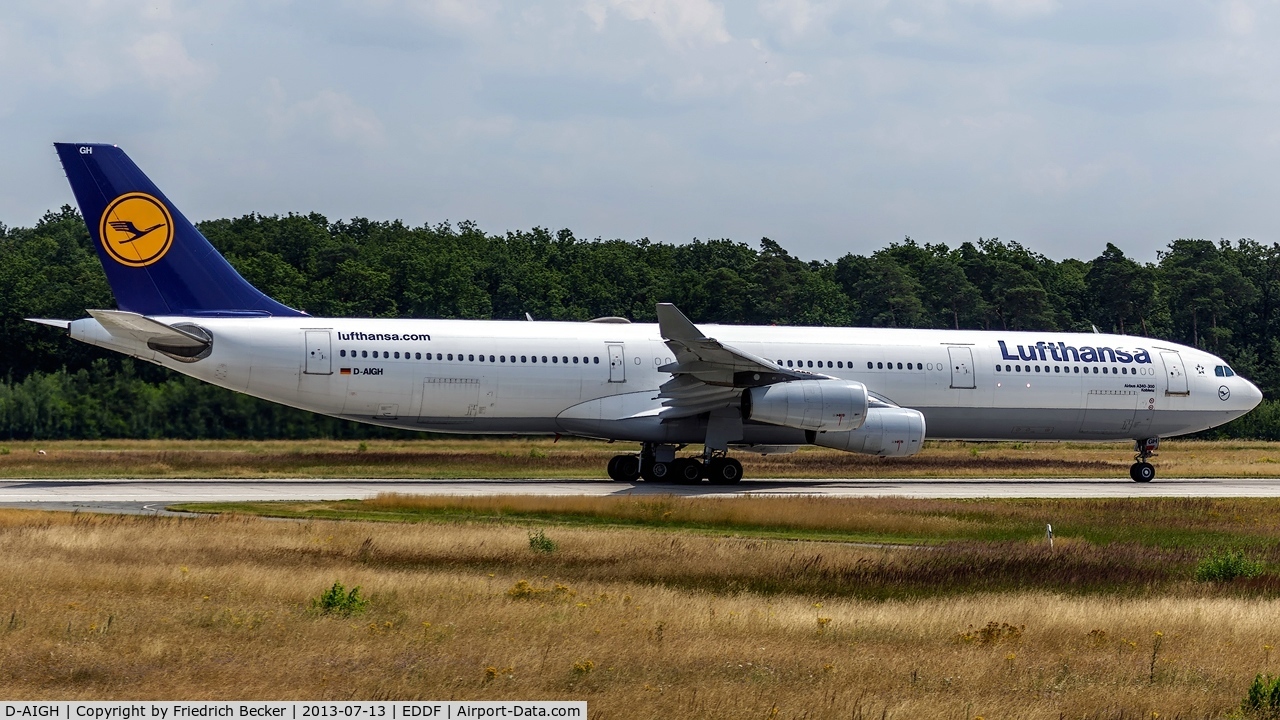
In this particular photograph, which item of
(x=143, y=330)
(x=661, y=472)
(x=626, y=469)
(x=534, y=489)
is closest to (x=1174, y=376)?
(x=661, y=472)

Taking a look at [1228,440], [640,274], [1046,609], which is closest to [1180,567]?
[1046,609]

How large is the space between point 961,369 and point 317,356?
1481 centimetres

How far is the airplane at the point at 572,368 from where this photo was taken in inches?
1118

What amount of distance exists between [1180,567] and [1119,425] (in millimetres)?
17327

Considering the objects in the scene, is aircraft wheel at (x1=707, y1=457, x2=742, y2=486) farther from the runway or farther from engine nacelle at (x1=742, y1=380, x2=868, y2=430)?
engine nacelle at (x1=742, y1=380, x2=868, y2=430)

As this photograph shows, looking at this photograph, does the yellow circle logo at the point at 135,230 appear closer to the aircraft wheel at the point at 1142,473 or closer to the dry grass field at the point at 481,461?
the dry grass field at the point at 481,461

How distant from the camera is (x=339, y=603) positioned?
12172 millimetres

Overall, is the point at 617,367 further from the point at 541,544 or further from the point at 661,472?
the point at 541,544

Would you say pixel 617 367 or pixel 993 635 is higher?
pixel 617 367

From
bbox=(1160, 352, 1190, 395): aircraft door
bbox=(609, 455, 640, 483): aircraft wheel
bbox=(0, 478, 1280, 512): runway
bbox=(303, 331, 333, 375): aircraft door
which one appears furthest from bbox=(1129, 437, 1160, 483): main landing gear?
bbox=(303, 331, 333, 375): aircraft door

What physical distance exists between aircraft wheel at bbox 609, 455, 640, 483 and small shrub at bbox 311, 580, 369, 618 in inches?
741

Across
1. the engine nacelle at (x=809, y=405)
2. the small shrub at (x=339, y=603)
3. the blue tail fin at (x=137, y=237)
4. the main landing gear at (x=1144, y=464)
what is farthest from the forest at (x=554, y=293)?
the small shrub at (x=339, y=603)

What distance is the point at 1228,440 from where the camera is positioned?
190ft

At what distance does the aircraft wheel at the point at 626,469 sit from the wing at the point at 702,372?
1.71 metres
